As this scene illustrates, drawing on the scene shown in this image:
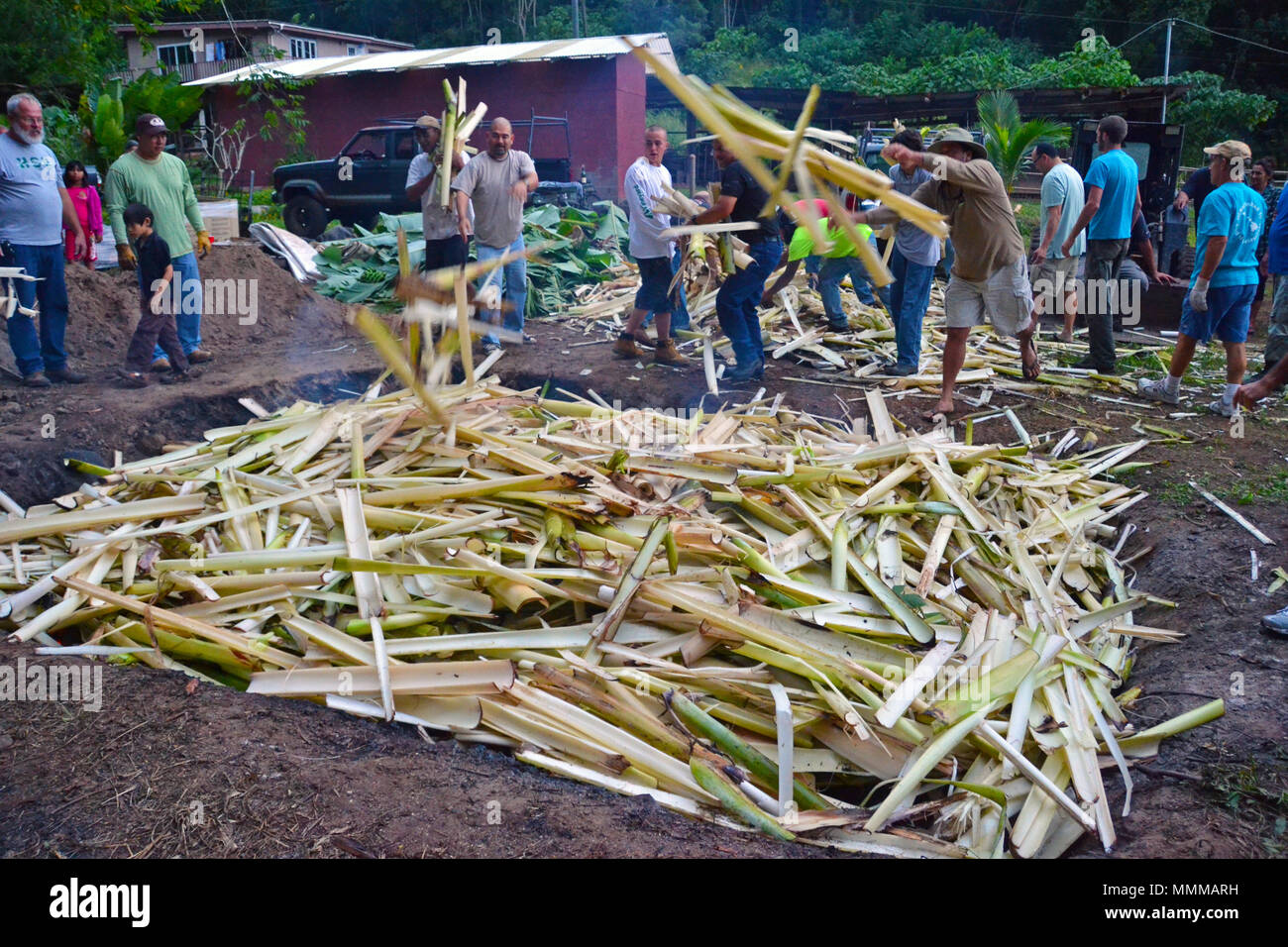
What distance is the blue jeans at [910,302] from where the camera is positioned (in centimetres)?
741

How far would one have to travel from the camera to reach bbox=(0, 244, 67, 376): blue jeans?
687cm

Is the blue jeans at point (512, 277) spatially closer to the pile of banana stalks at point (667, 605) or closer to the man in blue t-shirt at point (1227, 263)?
the pile of banana stalks at point (667, 605)

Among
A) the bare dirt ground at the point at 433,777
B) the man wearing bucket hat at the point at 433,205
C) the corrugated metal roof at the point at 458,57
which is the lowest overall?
the bare dirt ground at the point at 433,777

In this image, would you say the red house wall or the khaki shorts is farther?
the red house wall

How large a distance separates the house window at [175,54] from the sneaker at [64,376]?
36.1 metres

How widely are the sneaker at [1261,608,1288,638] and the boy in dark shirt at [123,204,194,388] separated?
7.42 m

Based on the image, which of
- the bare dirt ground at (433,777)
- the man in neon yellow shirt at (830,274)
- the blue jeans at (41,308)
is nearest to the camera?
the bare dirt ground at (433,777)

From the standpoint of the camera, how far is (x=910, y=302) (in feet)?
24.5

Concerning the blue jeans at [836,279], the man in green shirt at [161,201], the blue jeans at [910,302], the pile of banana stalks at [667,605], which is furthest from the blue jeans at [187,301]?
the blue jeans at [910,302]

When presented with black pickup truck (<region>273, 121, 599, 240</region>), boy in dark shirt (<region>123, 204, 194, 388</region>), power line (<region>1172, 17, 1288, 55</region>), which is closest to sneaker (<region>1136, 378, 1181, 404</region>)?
boy in dark shirt (<region>123, 204, 194, 388</region>)

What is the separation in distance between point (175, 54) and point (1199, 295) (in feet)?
137

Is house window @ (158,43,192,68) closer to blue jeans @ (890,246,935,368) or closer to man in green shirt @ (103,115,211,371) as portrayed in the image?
man in green shirt @ (103,115,211,371)

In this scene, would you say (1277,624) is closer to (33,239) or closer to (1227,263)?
(1227,263)

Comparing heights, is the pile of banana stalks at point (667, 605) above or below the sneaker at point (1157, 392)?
below
